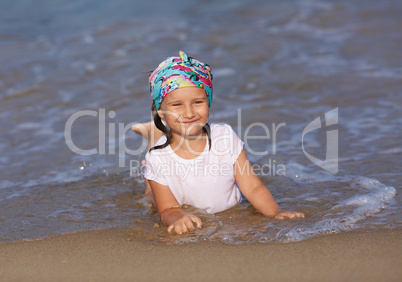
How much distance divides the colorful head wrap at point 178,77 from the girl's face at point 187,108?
0.03 metres

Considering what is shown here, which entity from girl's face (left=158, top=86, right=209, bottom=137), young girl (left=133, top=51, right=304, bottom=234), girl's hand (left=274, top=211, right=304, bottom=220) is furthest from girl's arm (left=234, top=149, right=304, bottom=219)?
girl's face (left=158, top=86, right=209, bottom=137)

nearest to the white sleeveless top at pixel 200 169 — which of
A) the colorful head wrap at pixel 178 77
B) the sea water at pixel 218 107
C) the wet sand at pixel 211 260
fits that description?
the sea water at pixel 218 107

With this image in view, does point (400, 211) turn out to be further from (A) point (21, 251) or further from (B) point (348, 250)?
(A) point (21, 251)

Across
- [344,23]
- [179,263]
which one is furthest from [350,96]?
[179,263]

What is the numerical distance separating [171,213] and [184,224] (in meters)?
0.21

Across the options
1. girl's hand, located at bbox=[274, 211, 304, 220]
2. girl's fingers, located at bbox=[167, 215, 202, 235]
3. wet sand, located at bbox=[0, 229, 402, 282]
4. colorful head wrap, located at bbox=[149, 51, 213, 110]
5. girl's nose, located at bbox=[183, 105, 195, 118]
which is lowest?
wet sand, located at bbox=[0, 229, 402, 282]

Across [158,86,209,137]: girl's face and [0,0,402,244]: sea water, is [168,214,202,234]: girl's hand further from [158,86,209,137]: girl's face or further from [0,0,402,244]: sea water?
[158,86,209,137]: girl's face

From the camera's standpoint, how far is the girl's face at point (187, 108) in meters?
3.46

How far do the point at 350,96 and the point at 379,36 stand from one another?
256cm

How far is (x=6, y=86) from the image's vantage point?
711 cm

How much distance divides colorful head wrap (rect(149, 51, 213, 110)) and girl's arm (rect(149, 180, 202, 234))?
54 centimetres

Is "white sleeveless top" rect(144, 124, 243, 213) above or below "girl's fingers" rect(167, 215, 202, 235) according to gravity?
above

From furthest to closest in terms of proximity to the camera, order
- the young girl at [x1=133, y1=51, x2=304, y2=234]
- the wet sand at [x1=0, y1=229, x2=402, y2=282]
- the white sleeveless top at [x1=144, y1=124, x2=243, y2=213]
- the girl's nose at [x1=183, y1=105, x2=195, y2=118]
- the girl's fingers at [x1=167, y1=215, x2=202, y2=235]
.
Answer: the white sleeveless top at [x1=144, y1=124, x2=243, y2=213], the young girl at [x1=133, y1=51, x2=304, y2=234], the girl's nose at [x1=183, y1=105, x2=195, y2=118], the girl's fingers at [x1=167, y1=215, x2=202, y2=235], the wet sand at [x1=0, y1=229, x2=402, y2=282]

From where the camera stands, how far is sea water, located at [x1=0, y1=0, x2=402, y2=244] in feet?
12.1
